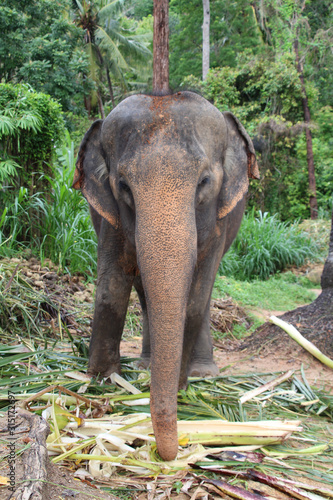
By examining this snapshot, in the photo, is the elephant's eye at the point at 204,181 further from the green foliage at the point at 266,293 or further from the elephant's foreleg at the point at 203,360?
the green foliage at the point at 266,293

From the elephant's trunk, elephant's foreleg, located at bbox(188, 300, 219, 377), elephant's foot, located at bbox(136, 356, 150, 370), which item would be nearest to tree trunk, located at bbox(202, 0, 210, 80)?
elephant's foreleg, located at bbox(188, 300, 219, 377)

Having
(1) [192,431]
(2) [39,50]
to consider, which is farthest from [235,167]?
(2) [39,50]

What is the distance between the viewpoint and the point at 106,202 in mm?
2568

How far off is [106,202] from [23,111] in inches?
152

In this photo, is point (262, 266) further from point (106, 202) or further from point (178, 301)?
point (178, 301)

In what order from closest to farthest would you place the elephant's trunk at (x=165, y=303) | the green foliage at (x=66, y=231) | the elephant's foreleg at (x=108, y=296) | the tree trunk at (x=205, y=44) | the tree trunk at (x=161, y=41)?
the elephant's trunk at (x=165, y=303) < the elephant's foreleg at (x=108, y=296) < the green foliage at (x=66, y=231) < the tree trunk at (x=161, y=41) < the tree trunk at (x=205, y=44)

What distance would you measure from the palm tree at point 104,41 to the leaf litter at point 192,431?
2013 centimetres

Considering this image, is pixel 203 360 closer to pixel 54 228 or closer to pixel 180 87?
pixel 180 87

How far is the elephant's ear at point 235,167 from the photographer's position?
2.58 m

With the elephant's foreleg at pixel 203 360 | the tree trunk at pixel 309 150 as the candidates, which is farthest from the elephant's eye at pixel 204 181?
the tree trunk at pixel 309 150

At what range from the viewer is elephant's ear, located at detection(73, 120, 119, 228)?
2.56 meters

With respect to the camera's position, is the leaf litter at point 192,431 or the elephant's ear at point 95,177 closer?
the leaf litter at point 192,431

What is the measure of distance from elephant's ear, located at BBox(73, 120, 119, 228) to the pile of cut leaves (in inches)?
36.1

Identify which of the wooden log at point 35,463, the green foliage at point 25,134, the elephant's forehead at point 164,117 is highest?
the elephant's forehead at point 164,117
